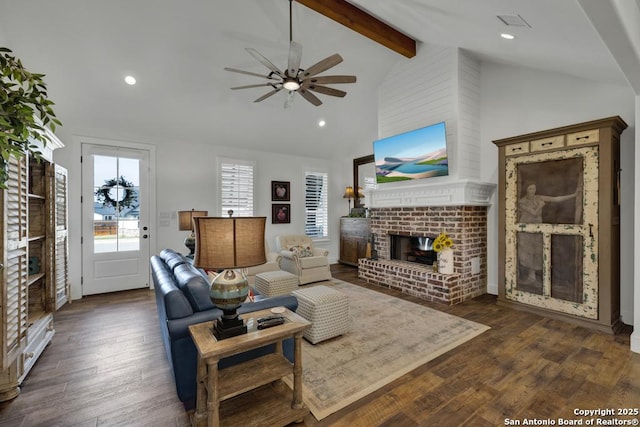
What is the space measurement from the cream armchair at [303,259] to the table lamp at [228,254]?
10.7 ft

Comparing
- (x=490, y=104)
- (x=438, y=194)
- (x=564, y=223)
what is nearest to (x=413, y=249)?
(x=438, y=194)

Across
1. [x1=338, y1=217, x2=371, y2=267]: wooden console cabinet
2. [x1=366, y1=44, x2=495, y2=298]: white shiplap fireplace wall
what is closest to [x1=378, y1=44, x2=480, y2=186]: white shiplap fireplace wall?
[x1=366, y1=44, x2=495, y2=298]: white shiplap fireplace wall

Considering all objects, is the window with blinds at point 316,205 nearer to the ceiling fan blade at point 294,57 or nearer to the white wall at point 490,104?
the white wall at point 490,104

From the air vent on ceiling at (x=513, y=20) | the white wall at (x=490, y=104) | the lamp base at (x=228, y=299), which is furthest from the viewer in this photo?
the white wall at (x=490, y=104)

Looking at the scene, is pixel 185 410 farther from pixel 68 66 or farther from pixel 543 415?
pixel 68 66

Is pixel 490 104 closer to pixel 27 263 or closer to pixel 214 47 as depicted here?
pixel 214 47

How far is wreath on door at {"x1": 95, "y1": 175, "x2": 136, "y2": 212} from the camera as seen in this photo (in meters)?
4.61

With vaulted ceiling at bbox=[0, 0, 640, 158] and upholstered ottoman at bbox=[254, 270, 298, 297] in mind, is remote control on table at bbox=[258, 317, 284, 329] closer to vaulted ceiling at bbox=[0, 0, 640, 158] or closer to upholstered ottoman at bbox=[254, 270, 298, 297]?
upholstered ottoman at bbox=[254, 270, 298, 297]

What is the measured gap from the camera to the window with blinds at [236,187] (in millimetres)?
5637

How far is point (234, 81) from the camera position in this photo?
4.36 metres

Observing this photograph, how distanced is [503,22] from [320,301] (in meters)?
3.17

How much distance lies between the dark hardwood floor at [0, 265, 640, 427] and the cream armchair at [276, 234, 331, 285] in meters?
2.38

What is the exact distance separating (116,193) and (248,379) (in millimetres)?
4393

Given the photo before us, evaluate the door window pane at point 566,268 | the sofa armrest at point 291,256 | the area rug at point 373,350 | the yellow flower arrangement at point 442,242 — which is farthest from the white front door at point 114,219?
the door window pane at point 566,268
